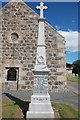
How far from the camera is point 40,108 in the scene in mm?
5121

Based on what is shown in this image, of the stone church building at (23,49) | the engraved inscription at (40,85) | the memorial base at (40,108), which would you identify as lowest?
the memorial base at (40,108)

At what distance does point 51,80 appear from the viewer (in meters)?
11.3

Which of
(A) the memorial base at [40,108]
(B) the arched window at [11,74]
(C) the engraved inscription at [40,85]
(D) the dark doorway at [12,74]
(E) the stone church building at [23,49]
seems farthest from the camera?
(B) the arched window at [11,74]

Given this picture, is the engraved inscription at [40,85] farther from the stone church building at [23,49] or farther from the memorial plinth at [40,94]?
the stone church building at [23,49]

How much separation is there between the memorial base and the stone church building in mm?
6046

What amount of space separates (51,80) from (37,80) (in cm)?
605

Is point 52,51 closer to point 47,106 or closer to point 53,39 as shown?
point 53,39

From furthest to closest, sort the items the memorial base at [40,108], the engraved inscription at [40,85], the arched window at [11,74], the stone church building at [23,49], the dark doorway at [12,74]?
the arched window at [11,74]
the dark doorway at [12,74]
the stone church building at [23,49]
the engraved inscription at [40,85]
the memorial base at [40,108]

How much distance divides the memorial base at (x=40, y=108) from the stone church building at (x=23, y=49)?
6046 millimetres

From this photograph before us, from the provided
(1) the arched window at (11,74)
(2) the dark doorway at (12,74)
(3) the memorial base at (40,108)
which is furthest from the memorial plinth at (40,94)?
(1) the arched window at (11,74)

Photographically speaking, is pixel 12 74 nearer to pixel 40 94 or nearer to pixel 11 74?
pixel 11 74

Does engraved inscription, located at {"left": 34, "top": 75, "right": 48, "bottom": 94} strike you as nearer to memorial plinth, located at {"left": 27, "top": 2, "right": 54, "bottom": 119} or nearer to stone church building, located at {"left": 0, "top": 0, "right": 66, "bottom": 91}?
memorial plinth, located at {"left": 27, "top": 2, "right": 54, "bottom": 119}

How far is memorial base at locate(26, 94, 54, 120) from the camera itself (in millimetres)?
5023

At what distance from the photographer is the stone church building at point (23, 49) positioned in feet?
37.2
